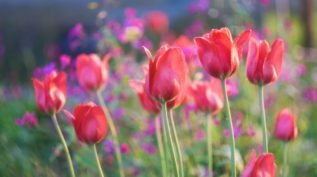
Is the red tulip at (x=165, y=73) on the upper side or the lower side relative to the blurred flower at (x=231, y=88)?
upper

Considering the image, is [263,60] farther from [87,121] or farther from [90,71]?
[90,71]

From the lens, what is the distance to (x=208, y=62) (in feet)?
3.94

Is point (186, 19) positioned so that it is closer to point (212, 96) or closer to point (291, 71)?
point (291, 71)

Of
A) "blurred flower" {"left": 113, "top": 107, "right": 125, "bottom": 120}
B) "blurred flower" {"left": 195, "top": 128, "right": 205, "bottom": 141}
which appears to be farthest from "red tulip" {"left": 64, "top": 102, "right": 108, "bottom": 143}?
"blurred flower" {"left": 113, "top": 107, "right": 125, "bottom": 120}

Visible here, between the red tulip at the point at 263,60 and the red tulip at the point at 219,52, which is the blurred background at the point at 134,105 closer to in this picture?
the red tulip at the point at 263,60

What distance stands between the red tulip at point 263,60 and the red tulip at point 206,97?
0.26 metres

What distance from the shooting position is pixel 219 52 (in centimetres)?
118

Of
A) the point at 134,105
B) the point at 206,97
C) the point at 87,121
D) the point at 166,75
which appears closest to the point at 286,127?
the point at 206,97

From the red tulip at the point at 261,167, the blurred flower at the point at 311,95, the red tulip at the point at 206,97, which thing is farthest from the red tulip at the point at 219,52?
the blurred flower at the point at 311,95

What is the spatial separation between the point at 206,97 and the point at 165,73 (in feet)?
1.43

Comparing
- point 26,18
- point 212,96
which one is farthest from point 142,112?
point 26,18

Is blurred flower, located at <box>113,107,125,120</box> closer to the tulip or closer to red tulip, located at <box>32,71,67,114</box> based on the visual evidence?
red tulip, located at <box>32,71,67,114</box>

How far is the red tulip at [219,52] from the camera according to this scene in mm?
1172

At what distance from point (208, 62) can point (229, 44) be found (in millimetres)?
72
